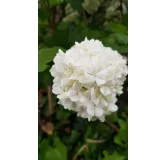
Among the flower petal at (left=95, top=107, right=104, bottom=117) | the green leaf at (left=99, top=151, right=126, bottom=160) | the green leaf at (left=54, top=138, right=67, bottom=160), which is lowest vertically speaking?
the green leaf at (left=99, top=151, right=126, bottom=160)

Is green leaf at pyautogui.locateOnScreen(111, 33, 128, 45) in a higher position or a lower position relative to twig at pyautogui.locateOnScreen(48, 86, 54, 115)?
higher

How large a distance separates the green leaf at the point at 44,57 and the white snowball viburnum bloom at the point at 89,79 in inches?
0.6

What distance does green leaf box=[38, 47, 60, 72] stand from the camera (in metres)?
0.60

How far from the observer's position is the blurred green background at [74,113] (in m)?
0.62

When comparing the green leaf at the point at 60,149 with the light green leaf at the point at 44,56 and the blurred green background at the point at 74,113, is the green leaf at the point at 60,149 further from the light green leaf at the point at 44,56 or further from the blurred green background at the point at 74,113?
the light green leaf at the point at 44,56

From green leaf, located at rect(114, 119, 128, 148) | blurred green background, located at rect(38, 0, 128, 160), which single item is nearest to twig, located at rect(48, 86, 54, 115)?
blurred green background, located at rect(38, 0, 128, 160)

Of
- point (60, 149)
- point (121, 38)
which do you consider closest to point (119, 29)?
point (121, 38)

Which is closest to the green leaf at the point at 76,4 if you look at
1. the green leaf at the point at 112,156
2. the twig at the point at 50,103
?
the twig at the point at 50,103

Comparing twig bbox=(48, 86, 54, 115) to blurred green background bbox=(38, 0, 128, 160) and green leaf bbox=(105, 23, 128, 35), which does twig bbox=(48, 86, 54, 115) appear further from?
green leaf bbox=(105, 23, 128, 35)

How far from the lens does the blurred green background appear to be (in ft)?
2.05

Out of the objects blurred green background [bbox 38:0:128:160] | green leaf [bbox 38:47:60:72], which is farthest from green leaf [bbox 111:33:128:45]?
green leaf [bbox 38:47:60:72]
